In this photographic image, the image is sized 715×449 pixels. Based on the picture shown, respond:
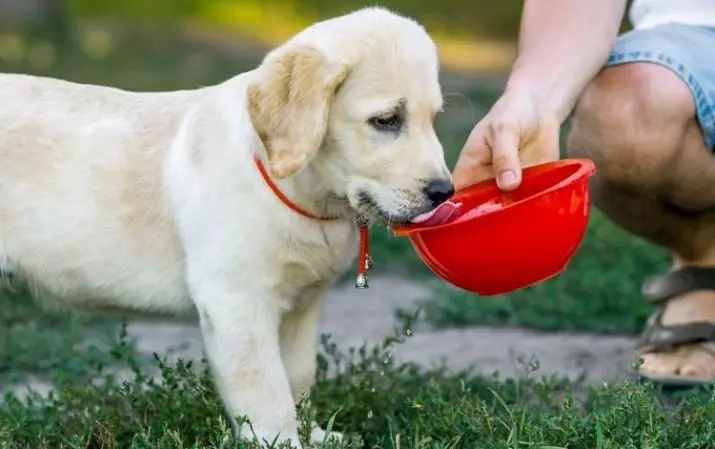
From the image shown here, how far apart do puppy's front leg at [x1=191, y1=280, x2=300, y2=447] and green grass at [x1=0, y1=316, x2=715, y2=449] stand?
62 millimetres

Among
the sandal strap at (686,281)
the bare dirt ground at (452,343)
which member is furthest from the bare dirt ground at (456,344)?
the sandal strap at (686,281)

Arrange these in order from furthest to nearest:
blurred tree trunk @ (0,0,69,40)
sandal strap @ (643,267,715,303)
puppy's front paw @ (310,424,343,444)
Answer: blurred tree trunk @ (0,0,69,40) → sandal strap @ (643,267,715,303) → puppy's front paw @ (310,424,343,444)

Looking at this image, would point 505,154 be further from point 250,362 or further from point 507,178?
point 250,362

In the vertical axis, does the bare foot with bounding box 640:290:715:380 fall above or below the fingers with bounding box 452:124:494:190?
below

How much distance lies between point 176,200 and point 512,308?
172 centimetres

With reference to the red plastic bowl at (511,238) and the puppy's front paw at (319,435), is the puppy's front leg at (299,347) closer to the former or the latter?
the puppy's front paw at (319,435)

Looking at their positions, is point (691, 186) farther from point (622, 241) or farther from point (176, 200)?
point (622, 241)

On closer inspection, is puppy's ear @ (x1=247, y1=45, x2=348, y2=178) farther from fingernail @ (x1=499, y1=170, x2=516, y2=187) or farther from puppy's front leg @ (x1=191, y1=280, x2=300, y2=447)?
fingernail @ (x1=499, y1=170, x2=516, y2=187)

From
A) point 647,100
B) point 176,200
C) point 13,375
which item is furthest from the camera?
point 13,375

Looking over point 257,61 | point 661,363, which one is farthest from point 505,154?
point 257,61

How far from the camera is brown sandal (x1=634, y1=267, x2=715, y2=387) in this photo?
143 inches

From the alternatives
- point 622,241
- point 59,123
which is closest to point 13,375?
point 59,123

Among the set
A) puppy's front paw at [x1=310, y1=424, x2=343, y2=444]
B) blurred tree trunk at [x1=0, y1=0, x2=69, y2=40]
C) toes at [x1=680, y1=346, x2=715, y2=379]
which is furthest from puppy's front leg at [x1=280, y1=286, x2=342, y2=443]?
blurred tree trunk at [x1=0, y1=0, x2=69, y2=40]

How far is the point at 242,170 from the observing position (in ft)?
9.39
